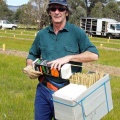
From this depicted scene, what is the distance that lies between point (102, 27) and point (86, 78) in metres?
41.2

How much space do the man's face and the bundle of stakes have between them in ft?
2.16

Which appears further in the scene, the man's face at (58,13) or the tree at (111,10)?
the tree at (111,10)

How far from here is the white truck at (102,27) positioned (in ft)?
134

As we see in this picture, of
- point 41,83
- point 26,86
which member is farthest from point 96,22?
point 41,83

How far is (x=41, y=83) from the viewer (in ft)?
11.6

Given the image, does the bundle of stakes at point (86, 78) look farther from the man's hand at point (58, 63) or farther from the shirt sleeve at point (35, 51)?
the shirt sleeve at point (35, 51)

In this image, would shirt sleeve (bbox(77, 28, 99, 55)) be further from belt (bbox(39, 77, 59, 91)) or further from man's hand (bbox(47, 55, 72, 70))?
belt (bbox(39, 77, 59, 91))

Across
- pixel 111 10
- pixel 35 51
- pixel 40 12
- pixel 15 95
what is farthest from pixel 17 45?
pixel 111 10

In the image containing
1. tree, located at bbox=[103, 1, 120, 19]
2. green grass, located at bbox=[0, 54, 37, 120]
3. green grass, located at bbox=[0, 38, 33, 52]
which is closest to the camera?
green grass, located at bbox=[0, 54, 37, 120]

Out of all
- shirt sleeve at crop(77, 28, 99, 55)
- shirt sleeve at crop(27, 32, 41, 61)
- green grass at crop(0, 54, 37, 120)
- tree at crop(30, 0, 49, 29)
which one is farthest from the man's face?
tree at crop(30, 0, 49, 29)

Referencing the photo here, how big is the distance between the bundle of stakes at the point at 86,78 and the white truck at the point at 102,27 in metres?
37.9

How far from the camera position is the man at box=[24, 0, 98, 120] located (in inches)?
132

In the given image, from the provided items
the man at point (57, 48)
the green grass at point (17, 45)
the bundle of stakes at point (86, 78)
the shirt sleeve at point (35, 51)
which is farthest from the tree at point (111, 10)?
the bundle of stakes at point (86, 78)

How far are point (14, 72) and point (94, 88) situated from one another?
779cm
